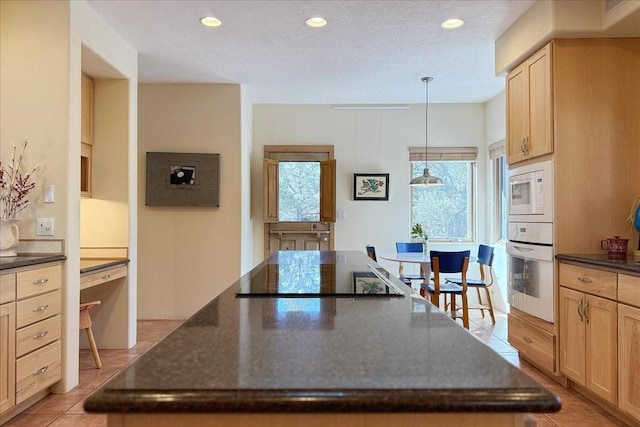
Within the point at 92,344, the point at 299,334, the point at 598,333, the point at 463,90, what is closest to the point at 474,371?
the point at 299,334

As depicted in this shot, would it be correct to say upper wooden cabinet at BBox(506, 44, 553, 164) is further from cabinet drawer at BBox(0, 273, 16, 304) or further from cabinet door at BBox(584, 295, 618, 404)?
cabinet drawer at BBox(0, 273, 16, 304)

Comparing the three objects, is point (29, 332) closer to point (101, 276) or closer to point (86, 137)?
point (101, 276)

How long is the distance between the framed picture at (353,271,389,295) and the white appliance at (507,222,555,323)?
1796 millimetres

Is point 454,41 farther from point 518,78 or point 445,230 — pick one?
point 445,230

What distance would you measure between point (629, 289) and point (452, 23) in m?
2.28

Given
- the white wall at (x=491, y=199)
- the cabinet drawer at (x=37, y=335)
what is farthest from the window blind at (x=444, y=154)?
the cabinet drawer at (x=37, y=335)

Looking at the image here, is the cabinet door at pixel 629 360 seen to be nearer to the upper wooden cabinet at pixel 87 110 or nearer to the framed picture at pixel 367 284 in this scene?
the framed picture at pixel 367 284

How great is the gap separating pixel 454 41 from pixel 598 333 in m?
2.56

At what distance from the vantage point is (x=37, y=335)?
257 cm

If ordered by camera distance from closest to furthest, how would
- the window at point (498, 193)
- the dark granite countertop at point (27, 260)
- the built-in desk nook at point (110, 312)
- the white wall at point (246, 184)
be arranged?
the dark granite countertop at point (27, 260), the built-in desk nook at point (110, 312), the white wall at point (246, 184), the window at point (498, 193)

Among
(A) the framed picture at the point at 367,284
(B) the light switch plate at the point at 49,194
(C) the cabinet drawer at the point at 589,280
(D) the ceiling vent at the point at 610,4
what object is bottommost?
(C) the cabinet drawer at the point at 589,280

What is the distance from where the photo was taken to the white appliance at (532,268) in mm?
3064

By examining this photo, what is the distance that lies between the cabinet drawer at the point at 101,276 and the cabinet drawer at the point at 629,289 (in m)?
3.30

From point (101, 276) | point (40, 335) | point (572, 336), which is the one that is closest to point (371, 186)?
point (572, 336)
